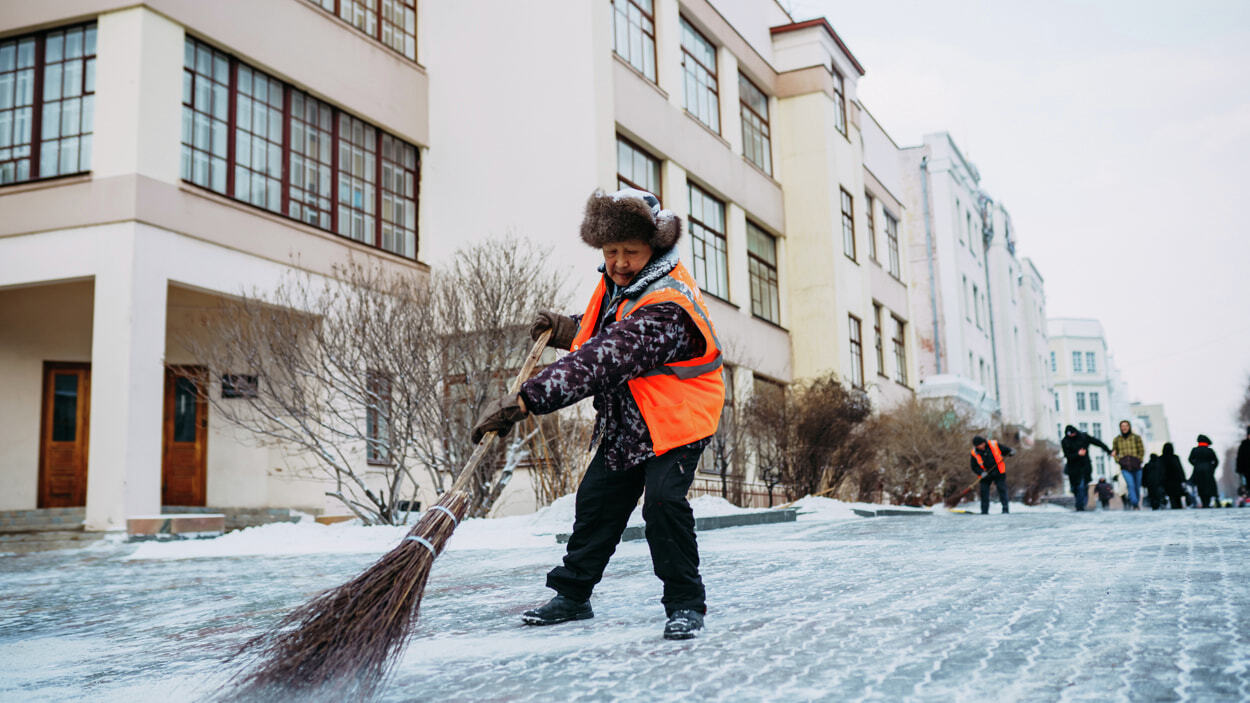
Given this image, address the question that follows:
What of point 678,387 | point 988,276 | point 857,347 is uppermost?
point 988,276

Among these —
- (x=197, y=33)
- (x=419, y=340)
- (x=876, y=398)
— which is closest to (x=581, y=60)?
(x=197, y=33)

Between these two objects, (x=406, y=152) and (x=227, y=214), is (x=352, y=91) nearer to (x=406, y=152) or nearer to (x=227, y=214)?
(x=406, y=152)

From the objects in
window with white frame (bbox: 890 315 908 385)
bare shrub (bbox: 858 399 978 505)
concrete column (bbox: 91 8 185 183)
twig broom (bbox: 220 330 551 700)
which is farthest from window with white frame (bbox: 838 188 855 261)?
twig broom (bbox: 220 330 551 700)

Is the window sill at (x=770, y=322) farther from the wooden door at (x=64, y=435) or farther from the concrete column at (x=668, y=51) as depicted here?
the wooden door at (x=64, y=435)

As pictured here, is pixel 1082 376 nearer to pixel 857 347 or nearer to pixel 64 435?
pixel 857 347

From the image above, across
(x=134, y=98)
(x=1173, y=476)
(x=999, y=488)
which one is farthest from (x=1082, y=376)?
(x=134, y=98)

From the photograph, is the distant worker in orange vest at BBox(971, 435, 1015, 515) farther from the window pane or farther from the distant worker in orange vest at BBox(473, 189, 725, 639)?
the distant worker in orange vest at BBox(473, 189, 725, 639)

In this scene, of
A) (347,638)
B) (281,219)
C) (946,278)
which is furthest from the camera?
(946,278)

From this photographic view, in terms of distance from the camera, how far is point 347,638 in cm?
343

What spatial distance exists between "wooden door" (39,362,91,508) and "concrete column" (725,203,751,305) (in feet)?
40.9

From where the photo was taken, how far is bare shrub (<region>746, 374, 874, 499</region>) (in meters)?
18.3

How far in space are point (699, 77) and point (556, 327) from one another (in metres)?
19.2

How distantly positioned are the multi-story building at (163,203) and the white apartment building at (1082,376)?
234 ft

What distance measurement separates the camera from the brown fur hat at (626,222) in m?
4.24
